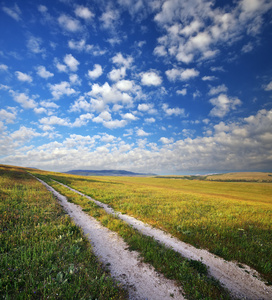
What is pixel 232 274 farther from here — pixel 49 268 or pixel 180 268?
pixel 49 268

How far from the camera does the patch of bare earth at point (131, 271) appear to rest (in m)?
5.41

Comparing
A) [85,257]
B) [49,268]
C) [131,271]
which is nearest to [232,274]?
[131,271]

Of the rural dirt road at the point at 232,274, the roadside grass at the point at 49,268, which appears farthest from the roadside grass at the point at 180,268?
the roadside grass at the point at 49,268

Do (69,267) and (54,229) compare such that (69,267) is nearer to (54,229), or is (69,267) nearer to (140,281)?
(140,281)

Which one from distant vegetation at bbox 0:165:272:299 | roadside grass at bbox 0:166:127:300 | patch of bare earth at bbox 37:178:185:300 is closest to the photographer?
roadside grass at bbox 0:166:127:300

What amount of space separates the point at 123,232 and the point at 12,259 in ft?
20.4

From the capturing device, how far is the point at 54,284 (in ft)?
16.6

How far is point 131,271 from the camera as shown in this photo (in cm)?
655

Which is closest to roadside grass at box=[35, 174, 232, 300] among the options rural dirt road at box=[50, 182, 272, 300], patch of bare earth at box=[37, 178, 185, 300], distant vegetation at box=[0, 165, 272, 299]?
distant vegetation at box=[0, 165, 272, 299]

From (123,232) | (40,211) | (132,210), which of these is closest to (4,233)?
(40,211)

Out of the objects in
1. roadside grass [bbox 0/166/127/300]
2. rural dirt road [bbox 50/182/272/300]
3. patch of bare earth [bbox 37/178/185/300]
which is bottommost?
rural dirt road [bbox 50/182/272/300]

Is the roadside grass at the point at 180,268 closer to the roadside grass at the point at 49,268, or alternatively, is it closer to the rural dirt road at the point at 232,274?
Result: the rural dirt road at the point at 232,274

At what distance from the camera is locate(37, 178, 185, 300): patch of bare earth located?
17.7ft

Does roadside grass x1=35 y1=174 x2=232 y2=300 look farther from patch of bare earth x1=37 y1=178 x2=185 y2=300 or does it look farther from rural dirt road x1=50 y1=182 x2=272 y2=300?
rural dirt road x1=50 y1=182 x2=272 y2=300
